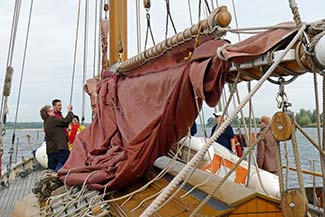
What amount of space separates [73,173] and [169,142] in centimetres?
100

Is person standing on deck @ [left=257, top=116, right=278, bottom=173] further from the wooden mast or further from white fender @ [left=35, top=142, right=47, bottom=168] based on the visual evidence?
white fender @ [left=35, top=142, right=47, bottom=168]

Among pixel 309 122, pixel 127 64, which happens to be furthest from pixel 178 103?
pixel 127 64

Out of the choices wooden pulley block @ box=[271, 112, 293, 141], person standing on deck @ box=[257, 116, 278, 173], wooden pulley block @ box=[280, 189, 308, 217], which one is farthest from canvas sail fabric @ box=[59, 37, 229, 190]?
person standing on deck @ box=[257, 116, 278, 173]

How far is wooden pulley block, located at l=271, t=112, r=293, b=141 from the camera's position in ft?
4.07

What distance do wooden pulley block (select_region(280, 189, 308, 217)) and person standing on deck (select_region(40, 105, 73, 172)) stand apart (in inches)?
142

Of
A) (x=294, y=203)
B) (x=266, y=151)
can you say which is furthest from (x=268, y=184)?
(x=294, y=203)

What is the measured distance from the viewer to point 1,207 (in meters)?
4.33

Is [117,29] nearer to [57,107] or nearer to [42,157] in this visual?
[57,107]

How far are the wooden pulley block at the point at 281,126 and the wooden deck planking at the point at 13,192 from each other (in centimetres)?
328

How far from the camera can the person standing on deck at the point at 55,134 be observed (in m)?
4.62

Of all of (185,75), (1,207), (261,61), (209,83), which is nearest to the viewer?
(261,61)

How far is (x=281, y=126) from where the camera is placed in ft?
4.13

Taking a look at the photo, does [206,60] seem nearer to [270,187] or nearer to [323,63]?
[323,63]

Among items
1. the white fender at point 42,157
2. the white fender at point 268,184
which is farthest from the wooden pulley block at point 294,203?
the white fender at point 42,157
